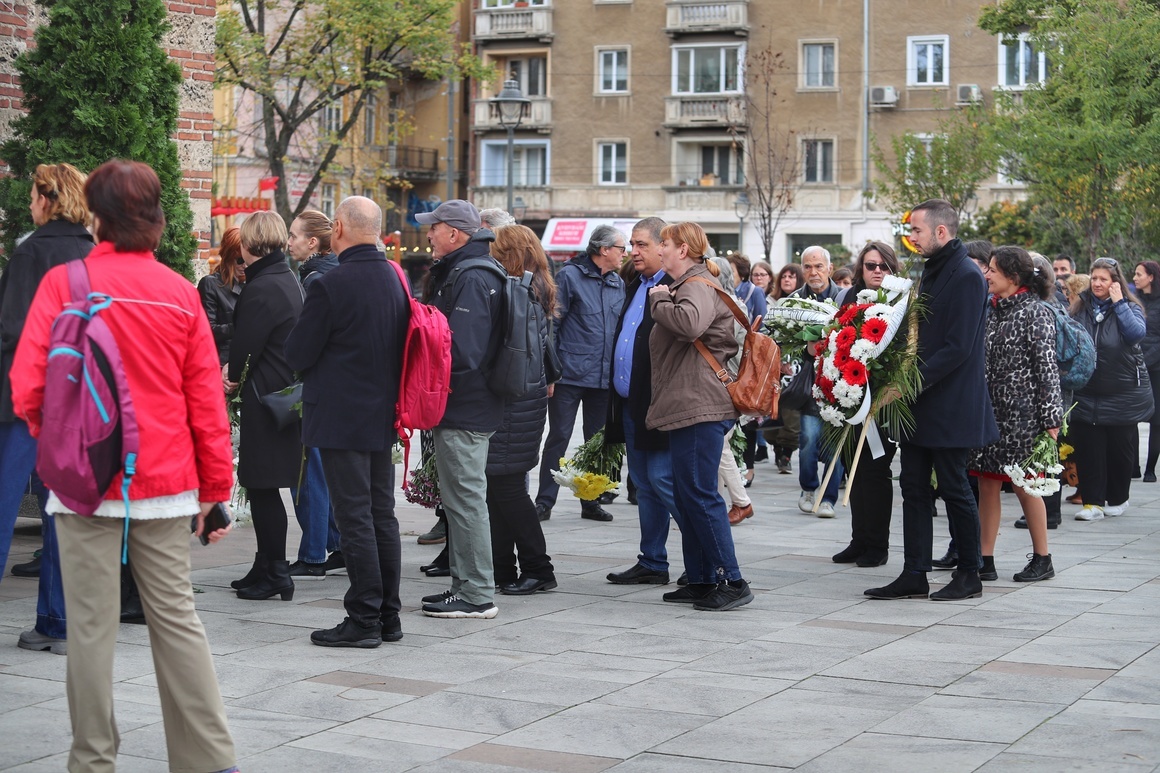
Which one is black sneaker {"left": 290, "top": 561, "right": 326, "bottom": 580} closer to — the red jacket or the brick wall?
the brick wall

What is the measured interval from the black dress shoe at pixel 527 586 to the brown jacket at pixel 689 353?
1.17 metres

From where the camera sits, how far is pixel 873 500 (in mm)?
9422

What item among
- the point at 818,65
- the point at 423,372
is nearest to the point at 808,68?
the point at 818,65

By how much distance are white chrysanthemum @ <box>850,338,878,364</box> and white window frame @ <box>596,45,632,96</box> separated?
149 ft

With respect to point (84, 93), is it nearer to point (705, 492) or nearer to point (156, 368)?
point (705, 492)

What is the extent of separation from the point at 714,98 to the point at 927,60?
22.9 feet

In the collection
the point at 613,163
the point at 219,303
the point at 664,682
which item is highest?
the point at 613,163

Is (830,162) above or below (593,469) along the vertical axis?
above

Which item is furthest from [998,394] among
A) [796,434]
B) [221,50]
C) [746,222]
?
[746,222]

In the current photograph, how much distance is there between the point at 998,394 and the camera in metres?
8.96

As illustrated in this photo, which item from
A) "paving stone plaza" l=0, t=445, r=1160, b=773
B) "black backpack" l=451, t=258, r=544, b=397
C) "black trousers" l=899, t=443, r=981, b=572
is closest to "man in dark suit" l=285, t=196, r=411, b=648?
"paving stone plaza" l=0, t=445, r=1160, b=773

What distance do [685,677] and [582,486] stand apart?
10.1ft

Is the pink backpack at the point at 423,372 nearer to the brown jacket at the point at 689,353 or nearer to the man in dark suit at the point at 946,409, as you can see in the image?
the brown jacket at the point at 689,353

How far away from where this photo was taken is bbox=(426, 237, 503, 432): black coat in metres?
7.47
